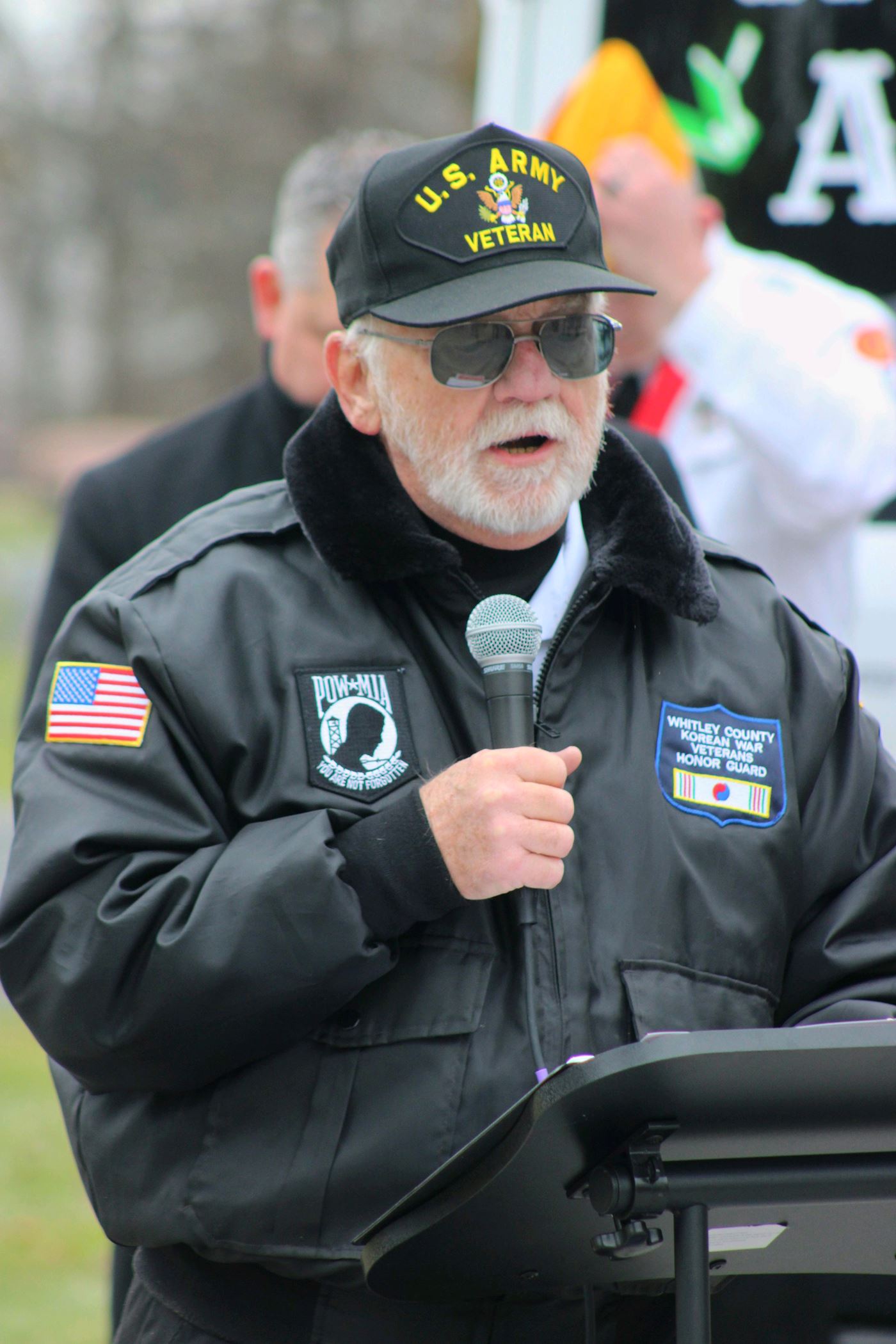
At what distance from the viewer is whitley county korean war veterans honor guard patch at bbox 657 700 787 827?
2.20 metres

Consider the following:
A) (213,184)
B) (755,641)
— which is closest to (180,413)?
(213,184)

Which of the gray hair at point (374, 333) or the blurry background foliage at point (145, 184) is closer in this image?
the gray hair at point (374, 333)

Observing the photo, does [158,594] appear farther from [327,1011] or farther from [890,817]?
[890,817]

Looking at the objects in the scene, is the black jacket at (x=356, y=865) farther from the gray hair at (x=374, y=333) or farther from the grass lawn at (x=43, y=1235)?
the grass lawn at (x=43, y=1235)

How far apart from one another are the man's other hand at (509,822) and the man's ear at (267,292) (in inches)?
83.2

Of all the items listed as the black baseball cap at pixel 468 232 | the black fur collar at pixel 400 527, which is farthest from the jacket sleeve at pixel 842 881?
the black baseball cap at pixel 468 232

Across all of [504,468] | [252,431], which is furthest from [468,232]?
[252,431]

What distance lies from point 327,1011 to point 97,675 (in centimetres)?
50

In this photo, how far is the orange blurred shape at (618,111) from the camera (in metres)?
3.86

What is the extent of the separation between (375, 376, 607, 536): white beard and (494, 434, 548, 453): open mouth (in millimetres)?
16

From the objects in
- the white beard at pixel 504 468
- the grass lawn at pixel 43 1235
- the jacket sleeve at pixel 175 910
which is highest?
the white beard at pixel 504 468

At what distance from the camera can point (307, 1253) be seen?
1951 millimetres

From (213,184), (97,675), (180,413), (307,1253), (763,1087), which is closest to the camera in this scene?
(763,1087)

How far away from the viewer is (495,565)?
2.35 meters
